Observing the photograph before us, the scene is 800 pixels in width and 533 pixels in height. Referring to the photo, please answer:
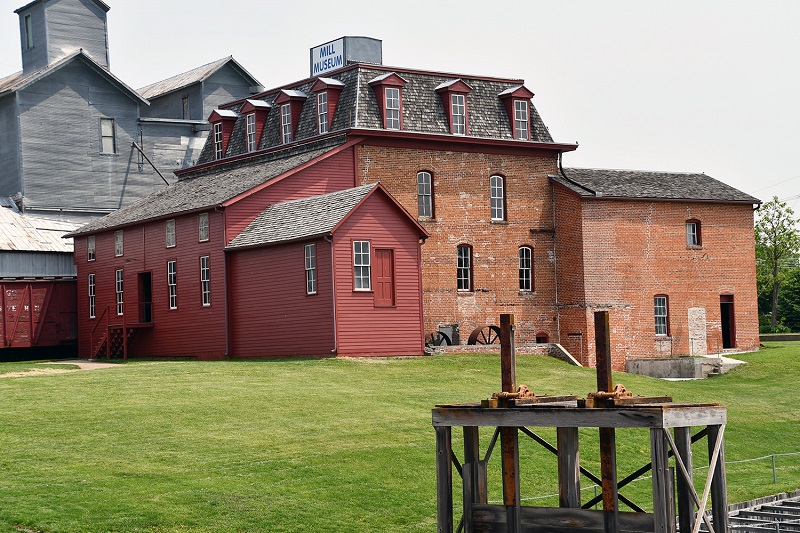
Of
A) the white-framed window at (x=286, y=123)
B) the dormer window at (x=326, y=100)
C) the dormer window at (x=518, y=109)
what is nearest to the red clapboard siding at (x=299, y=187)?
the dormer window at (x=326, y=100)

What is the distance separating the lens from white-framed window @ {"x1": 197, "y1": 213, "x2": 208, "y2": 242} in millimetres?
43031

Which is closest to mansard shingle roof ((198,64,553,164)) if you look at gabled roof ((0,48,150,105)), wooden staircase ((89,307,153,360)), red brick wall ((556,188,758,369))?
red brick wall ((556,188,758,369))

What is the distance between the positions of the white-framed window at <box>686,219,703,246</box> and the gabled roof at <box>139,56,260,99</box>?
81.5 feet

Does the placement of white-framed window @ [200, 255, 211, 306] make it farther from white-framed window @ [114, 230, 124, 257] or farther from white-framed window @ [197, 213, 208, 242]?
white-framed window @ [114, 230, 124, 257]

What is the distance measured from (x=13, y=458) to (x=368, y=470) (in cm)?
613

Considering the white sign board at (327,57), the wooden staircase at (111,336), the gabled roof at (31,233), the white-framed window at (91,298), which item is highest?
the white sign board at (327,57)

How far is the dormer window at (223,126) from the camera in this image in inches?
1999

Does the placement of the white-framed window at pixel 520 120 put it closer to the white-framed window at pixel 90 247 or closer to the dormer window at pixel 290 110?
the dormer window at pixel 290 110

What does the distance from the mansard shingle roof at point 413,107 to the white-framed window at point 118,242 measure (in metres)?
6.05

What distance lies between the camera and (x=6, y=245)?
50.0 meters

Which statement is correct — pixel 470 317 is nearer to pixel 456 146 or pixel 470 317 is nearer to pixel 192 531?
pixel 456 146

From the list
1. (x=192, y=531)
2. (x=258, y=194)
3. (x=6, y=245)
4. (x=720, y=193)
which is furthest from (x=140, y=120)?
(x=192, y=531)

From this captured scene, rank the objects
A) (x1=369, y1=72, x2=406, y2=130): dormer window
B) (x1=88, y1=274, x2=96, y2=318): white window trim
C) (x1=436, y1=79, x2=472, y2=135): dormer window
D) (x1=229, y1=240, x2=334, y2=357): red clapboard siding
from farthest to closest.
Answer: (x1=88, y1=274, x2=96, y2=318): white window trim → (x1=436, y1=79, x2=472, y2=135): dormer window → (x1=369, y1=72, x2=406, y2=130): dormer window → (x1=229, y1=240, x2=334, y2=357): red clapboard siding

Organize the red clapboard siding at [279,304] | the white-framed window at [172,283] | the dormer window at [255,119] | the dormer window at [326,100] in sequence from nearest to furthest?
the red clapboard siding at [279,304] < the white-framed window at [172,283] < the dormer window at [326,100] < the dormer window at [255,119]
